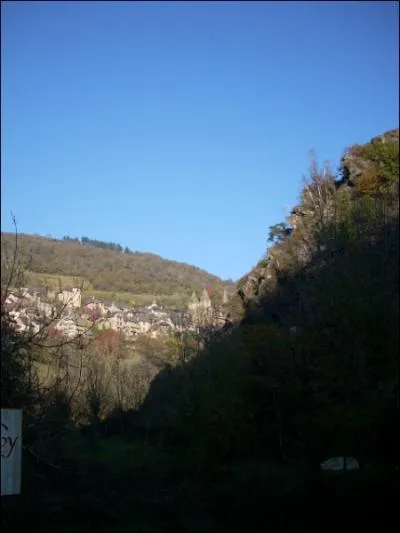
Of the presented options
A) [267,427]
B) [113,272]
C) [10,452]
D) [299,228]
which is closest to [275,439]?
[267,427]

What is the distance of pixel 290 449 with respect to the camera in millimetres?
24109

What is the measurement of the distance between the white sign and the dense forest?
1.83m

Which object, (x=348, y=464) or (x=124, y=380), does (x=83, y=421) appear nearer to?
(x=124, y=380)

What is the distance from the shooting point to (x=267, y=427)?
2456 centimetres

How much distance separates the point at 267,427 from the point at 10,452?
17.4 metres

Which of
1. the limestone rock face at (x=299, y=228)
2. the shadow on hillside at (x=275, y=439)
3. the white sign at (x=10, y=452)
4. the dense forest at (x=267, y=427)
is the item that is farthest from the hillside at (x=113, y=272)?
the limestone rock face at (x=299, y=228)

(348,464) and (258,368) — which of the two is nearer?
(348,464)

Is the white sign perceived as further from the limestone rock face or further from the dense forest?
the limestone rock face

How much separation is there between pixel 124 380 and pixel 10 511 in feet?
115

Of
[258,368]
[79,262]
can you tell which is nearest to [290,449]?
[258,368]

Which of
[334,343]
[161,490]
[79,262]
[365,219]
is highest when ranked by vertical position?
[365,219]

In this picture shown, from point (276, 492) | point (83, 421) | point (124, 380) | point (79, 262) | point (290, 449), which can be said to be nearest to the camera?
point (276, 492)

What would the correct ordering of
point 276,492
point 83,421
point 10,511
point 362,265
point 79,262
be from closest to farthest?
point 10,511
point 276,492
point 79,262
point 362,265
point 83,421

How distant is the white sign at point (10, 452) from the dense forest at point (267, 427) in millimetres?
1828
